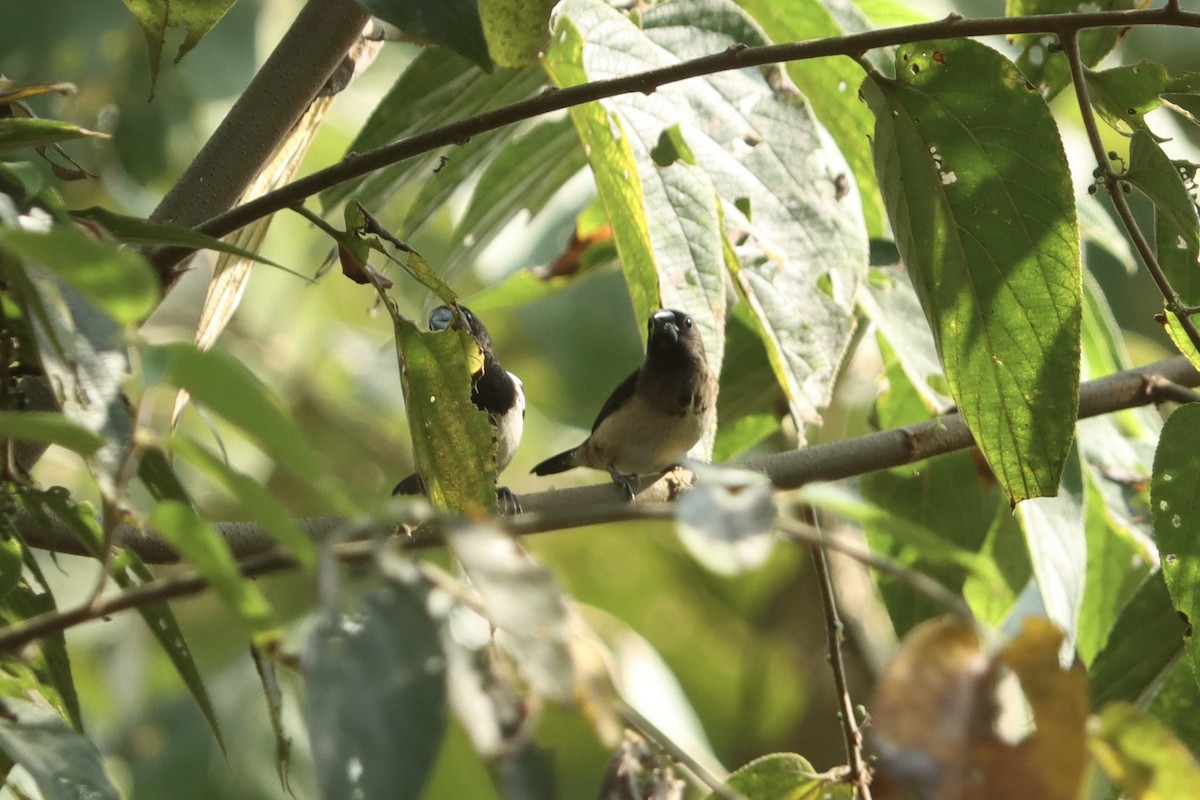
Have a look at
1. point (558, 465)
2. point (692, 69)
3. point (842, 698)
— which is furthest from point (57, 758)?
point (558, 465)

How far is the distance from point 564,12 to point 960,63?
54 cm

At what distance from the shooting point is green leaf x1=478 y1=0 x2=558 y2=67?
1412 millimetres

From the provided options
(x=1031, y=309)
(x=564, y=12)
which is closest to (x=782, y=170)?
(x=564, y=12)

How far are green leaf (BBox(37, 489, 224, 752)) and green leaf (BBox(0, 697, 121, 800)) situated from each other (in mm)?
153

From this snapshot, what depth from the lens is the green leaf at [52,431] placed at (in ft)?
2.81

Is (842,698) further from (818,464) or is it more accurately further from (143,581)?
(143,581)

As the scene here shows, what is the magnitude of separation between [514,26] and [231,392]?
0.71m

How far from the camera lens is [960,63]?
5.16 feet

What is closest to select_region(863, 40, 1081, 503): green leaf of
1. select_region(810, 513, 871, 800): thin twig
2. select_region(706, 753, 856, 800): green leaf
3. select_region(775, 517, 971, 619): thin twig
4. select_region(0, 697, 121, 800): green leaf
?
select_region(810, 513, 871, 800): thin twig

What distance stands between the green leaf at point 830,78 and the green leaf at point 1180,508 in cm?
75

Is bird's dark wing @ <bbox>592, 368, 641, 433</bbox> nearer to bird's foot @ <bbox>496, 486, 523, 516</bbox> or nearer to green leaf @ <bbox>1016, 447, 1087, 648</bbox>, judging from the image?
bird's foot @ <bbox>496, 486, 523, 516</bbox>

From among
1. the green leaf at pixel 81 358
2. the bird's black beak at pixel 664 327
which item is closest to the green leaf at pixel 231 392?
the green leaf at pixel 81 358

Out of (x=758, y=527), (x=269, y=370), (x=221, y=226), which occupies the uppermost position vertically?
(x=269, y=370)

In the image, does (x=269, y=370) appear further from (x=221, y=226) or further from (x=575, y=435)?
(x=221, y=226)
